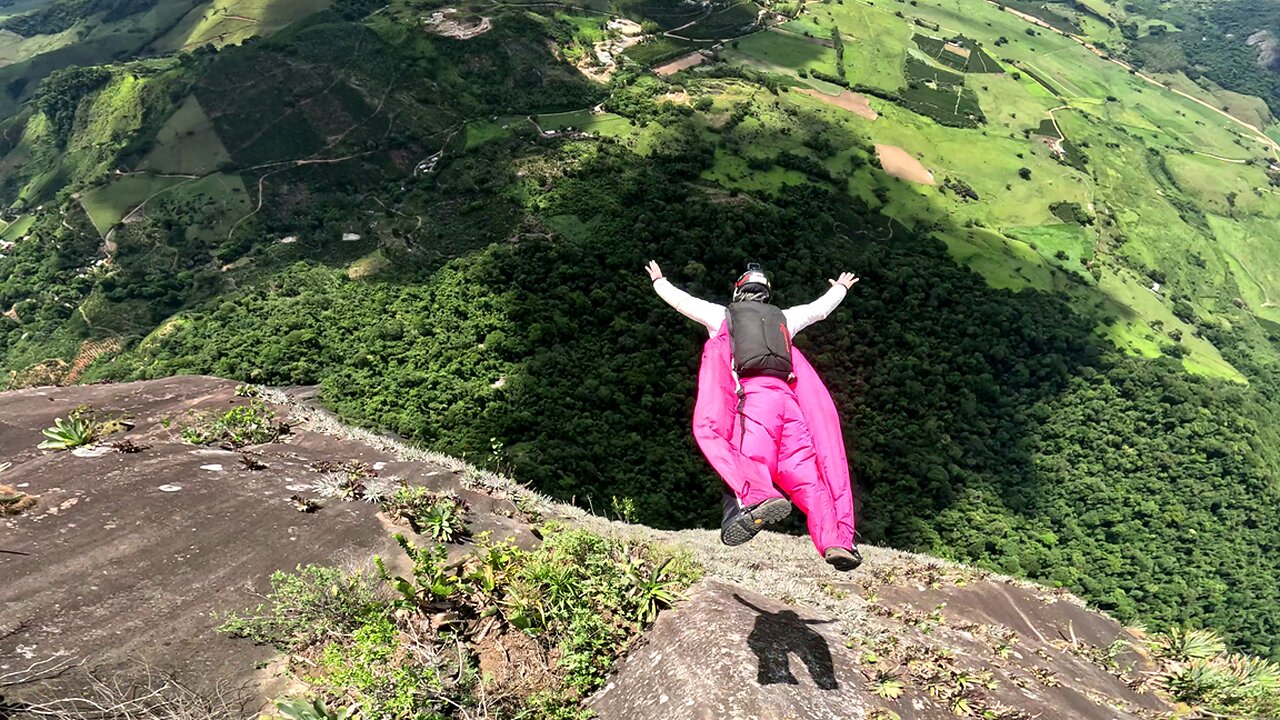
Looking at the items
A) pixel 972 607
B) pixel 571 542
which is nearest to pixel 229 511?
pixel 571 542

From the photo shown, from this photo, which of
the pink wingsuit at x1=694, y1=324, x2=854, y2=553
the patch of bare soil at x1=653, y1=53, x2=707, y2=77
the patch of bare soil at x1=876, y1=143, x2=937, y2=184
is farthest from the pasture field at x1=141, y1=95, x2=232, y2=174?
the patch of bare soil at x1=876, y1=143, x2=937, y2=184

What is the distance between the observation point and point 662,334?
50.1 meters

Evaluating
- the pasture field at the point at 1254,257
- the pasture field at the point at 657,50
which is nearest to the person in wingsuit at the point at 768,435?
the pasture field at the point at 657,50

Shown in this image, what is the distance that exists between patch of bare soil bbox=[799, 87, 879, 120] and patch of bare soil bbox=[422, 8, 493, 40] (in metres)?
57.5

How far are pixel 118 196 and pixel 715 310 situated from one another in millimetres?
96618

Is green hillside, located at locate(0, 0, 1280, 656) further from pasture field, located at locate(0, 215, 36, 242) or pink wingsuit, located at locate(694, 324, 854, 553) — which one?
pink wingsuit, located at locate(694, 324, 854, 553)

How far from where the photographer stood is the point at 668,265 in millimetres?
56844

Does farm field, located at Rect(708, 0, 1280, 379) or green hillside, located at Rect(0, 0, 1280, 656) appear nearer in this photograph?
green hillside, located at Rect(0, 0, 1280, 656)

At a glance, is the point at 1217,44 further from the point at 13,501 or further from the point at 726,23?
the point at 13,501

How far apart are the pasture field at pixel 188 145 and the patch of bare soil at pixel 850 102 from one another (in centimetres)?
9415

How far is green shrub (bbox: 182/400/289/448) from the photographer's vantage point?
1259cm

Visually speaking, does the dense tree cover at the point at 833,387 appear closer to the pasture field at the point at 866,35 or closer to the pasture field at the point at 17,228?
the pasture field at the point at 17,228

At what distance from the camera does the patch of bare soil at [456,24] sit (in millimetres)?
91875

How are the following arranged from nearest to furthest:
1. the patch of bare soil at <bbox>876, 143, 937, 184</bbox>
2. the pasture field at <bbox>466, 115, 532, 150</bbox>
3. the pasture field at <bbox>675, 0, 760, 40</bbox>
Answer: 1. the pasture field at <bbox>466, 115, 532, 150</bbox>
2. the patch of bare soil at <bbox>876, 143, 937, 184</bbox>
3. the pasture field at <bbox>675, 0, 760, 40</bbox>
